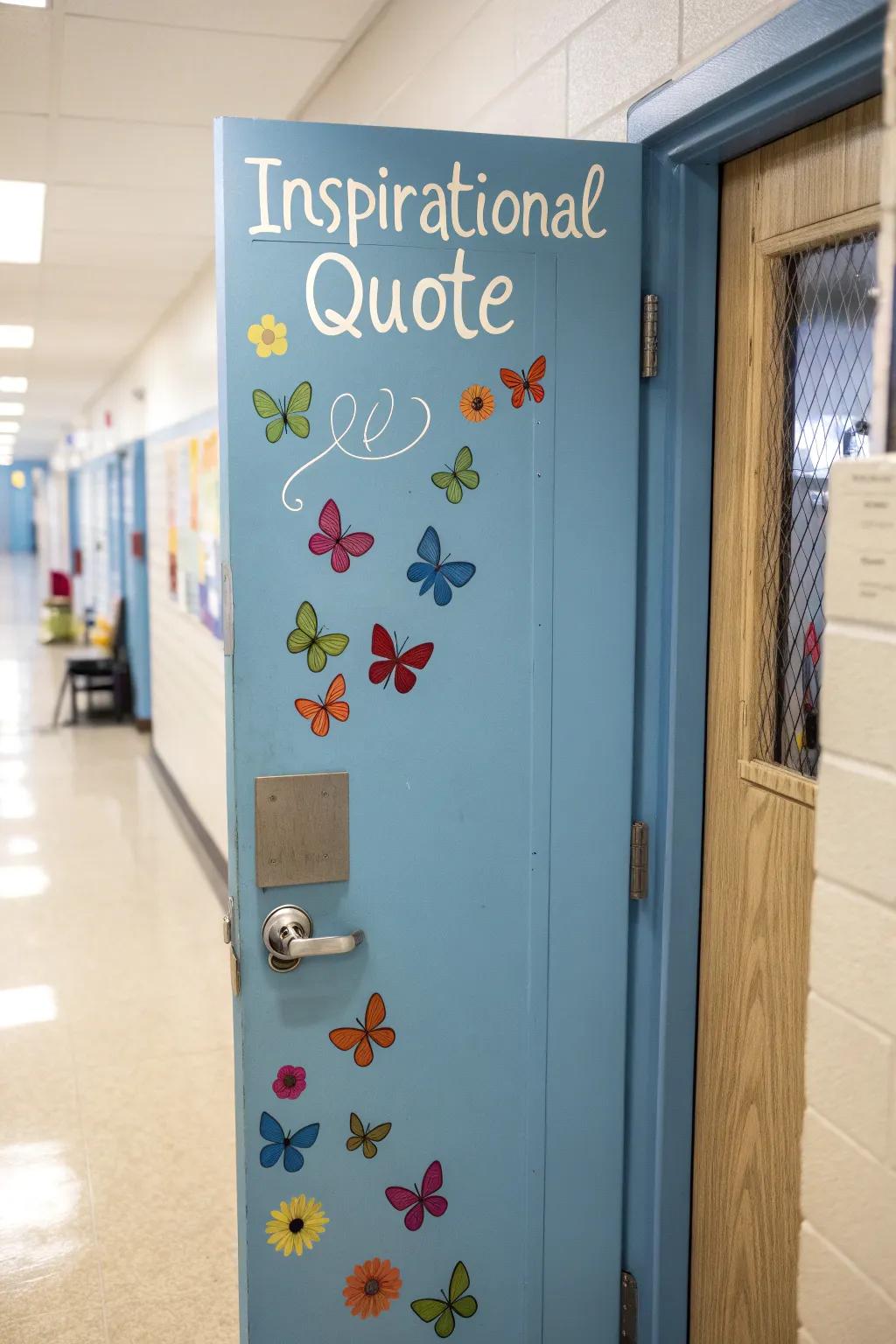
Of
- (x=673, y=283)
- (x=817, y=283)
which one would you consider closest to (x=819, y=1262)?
(x=817, y=283)

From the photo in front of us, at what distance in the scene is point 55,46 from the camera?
2771 mm

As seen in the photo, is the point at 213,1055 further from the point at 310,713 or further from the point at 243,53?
the point at 243,53

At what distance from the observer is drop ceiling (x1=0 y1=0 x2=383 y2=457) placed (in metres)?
2.64

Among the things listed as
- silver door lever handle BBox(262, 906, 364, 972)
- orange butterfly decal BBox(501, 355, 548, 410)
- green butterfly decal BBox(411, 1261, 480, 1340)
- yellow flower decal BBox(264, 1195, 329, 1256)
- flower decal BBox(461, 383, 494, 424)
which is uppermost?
orange butterfly decal BBox(501, 355, 548, 410)

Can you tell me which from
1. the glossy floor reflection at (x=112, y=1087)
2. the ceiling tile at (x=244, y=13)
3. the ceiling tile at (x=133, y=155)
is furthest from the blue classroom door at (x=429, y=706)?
the ceiling tile at (x=133, y=155)

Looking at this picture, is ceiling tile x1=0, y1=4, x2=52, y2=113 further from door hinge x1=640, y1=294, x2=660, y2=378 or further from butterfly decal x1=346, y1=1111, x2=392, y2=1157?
butterfly decal x1=346, y1=1111, x2=392, y2=1157

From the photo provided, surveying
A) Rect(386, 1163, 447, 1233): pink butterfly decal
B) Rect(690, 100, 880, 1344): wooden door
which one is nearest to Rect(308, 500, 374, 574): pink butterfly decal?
Rect(690, 100, 880, 1344): wooden door

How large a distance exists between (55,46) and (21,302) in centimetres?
391

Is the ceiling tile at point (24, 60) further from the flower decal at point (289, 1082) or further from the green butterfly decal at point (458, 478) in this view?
the flower decal at point (289, 1082)

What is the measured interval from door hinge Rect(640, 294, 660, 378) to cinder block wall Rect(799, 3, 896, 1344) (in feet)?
2.65

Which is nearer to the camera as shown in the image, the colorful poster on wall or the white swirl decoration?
the white swirl decoration

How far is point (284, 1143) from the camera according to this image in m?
1.81

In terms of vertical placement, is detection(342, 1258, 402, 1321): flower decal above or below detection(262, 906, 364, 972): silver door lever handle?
below

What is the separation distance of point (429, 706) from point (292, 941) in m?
0.40
